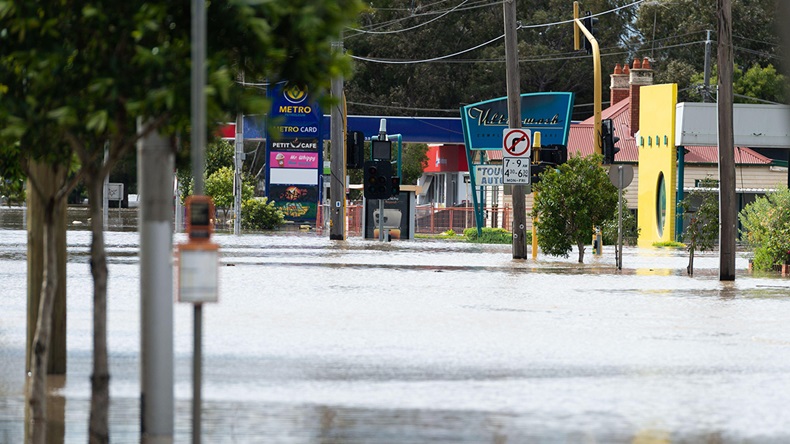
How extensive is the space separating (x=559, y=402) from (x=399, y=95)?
230 feet

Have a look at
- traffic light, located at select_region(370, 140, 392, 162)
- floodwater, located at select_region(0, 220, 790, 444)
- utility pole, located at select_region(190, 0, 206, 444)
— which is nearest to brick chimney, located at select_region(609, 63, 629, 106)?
traffic light, located at select_region(370, 140, 392, 162)

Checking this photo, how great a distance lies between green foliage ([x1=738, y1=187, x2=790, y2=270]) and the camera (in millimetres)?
31562

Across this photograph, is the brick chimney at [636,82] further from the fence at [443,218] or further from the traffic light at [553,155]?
the traffic light at [553,155]

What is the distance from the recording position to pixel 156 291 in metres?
8.82

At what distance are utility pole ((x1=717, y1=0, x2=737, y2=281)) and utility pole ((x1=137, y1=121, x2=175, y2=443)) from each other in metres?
19.1

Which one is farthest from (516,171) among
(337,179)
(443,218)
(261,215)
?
(443,218)

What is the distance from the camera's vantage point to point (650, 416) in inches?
422

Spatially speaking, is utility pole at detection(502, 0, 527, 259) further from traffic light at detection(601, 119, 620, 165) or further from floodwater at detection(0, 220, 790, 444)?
floodwater at detection(0, 220, 790, 444)

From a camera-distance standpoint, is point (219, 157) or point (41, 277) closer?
point (41, 277)

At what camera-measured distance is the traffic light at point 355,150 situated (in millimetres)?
44750

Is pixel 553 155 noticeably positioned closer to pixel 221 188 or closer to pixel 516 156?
pixel 516 156

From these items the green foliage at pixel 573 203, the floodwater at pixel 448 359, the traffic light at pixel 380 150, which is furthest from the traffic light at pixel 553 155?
the traffic light at pixel 380 150

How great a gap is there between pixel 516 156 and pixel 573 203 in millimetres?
1736

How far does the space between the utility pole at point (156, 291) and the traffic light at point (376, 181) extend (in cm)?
3579
